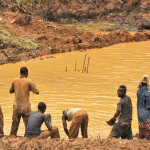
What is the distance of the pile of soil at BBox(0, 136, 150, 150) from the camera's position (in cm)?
778

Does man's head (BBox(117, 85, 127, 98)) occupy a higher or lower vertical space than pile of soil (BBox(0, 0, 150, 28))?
lower

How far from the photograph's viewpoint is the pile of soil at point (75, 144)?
7.78m

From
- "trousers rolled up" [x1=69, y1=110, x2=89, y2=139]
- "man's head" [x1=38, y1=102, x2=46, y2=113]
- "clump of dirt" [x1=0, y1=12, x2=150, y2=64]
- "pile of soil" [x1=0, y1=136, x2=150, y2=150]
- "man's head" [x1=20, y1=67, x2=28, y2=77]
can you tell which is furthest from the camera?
"clump of dirt" [x1=0, y1=12, x2=150, y2=64]

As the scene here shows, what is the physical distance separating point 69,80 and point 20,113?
8.72 metres

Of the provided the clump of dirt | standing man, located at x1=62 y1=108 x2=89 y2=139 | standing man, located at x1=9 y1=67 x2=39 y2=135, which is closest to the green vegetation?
the clump of dirt

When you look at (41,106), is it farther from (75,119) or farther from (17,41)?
(17,41)

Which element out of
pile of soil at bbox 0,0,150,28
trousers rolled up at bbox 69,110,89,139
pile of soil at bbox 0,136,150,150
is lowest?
pile of soil at bbox 0,136,150,150

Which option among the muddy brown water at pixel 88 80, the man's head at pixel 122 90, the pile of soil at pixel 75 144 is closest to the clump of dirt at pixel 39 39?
the muddy brown water at pixel 88 80

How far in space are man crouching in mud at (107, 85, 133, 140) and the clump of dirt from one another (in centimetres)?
1501

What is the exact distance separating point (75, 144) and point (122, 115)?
4.01 feet

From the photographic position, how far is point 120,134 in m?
8.54

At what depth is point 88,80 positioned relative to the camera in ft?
57.7

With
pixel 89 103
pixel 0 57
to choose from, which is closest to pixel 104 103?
pixel 89 103

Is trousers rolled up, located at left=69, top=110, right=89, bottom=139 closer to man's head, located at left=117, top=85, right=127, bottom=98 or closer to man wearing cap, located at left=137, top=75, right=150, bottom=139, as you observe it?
man's head, located at left=117, top=85, right=127, bottom=98
